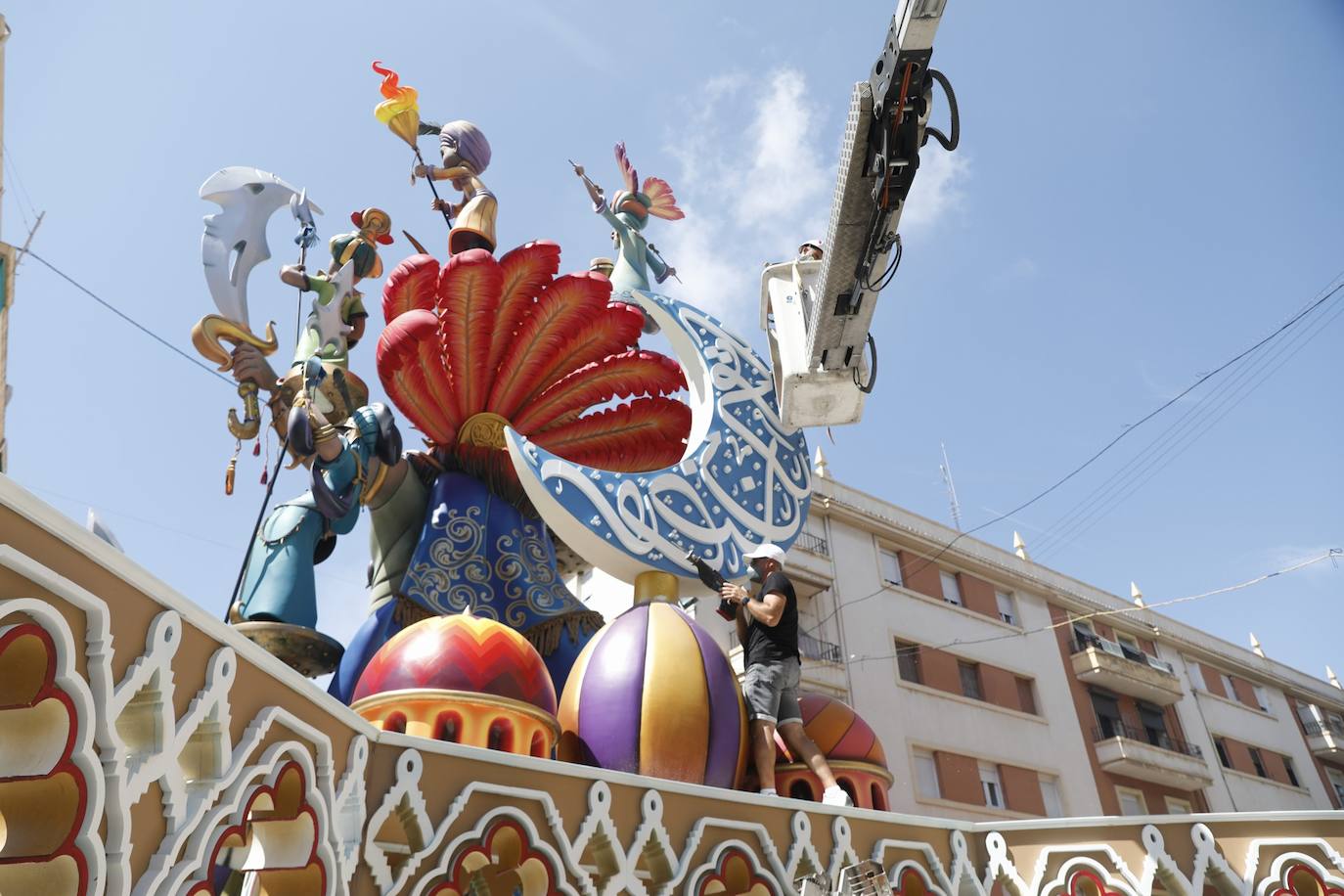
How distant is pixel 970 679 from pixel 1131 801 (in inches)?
196

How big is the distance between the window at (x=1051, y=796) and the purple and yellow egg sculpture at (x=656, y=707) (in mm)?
16900

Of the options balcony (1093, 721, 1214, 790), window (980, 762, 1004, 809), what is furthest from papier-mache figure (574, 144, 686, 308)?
balcony (1093, 721, 1214, 790)

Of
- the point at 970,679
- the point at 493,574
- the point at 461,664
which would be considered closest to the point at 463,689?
the point at 461,664

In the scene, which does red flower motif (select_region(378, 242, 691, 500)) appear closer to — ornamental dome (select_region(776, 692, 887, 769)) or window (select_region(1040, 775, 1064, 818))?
ornamental dome (select_region(776, 692, 887, 769))

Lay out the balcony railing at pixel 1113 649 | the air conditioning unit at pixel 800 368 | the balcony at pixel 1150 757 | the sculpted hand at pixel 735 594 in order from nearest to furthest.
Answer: the sculpted hand at pixel 735 594
the air conditioning unit at pixel 800 368
the balcony at pixel 1150 757
the balcony railing at pixel 1113 649

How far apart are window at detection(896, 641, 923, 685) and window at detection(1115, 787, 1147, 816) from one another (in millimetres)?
5718

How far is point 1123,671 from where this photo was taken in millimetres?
23422

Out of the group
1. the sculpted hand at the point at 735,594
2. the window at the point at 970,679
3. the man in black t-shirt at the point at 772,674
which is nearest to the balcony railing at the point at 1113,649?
the window at the point at 970,679

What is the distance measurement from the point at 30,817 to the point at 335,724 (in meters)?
1.37

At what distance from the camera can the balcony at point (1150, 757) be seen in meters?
22.1

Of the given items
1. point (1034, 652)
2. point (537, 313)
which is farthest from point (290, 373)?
point (1034, 652)

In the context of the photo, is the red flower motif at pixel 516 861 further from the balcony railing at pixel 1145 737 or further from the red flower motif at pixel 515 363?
the balcony railing at pixel 1145 737

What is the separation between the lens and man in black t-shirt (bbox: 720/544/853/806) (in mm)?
6211

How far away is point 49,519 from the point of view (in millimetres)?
2672
